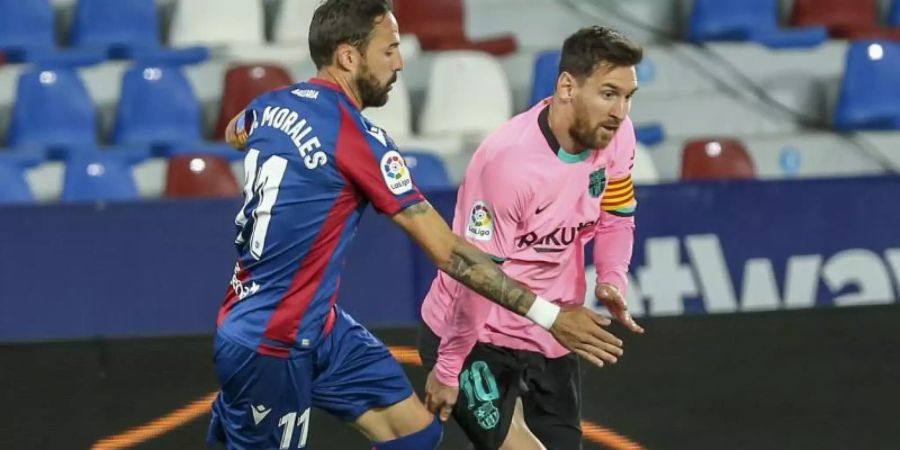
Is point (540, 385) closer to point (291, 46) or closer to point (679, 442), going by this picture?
point (679, 442)

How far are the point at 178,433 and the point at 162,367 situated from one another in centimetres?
24

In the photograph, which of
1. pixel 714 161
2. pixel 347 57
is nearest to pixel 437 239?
Answer: pixel 347 57

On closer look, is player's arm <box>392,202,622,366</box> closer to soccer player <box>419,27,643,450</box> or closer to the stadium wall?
soccer player <box>419,27,643,450</box>

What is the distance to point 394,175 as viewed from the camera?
3.98 meters

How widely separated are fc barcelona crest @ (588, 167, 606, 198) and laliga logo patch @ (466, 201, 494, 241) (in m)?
0.34

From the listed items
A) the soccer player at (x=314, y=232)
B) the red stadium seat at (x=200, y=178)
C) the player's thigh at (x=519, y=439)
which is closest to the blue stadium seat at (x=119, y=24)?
the red stadium seat at (x=200, y=178)

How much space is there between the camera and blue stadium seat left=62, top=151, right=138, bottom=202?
756 cm

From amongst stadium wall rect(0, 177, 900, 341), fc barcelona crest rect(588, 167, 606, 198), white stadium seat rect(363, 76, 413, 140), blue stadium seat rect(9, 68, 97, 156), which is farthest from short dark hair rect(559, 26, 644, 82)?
blue stadium seat rect(9, 68, 97, 156)

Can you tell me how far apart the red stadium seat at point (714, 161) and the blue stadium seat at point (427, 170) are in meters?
1.31

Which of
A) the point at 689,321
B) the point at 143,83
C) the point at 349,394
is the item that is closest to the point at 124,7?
the point at 143,83

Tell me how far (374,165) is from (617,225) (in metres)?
0.98

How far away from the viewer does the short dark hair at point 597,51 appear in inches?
167

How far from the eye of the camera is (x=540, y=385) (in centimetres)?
461

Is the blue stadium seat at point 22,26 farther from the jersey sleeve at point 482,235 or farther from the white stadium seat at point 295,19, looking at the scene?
the jersey sleeve at point 482,235
